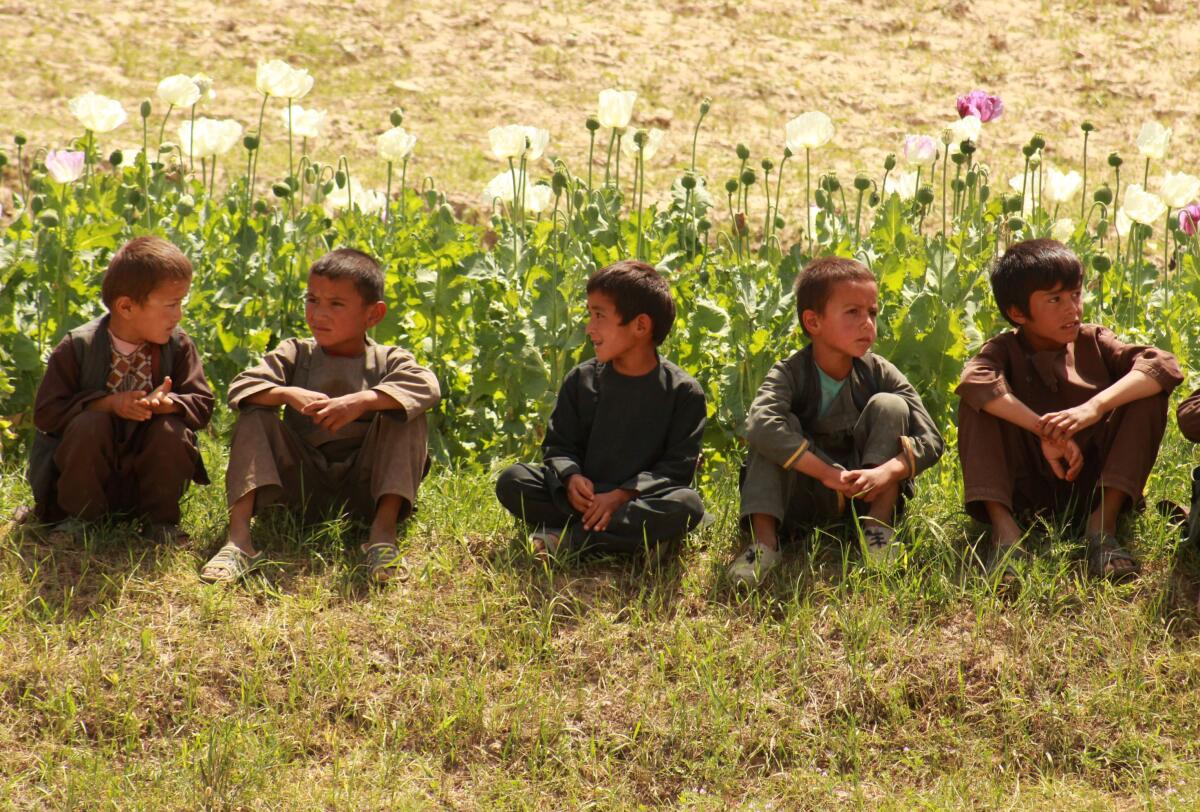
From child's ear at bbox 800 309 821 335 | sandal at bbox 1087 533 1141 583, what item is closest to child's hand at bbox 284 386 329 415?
child's ear at bbox 800 309 821 335

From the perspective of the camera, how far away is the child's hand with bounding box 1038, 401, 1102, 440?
3.94 meters

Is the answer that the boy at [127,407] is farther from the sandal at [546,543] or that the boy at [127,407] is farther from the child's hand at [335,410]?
the sandal at [546,543]

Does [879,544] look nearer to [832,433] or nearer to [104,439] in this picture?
[832,433]

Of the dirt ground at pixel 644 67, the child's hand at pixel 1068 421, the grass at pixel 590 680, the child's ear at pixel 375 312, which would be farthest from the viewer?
the dirt ground at pixel 644 67

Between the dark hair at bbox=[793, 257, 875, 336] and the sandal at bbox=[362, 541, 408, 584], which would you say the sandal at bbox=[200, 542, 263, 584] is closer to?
the sandal at bbox=[362, 541, 408, 584]

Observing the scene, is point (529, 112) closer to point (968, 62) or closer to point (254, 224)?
point (968, 62)

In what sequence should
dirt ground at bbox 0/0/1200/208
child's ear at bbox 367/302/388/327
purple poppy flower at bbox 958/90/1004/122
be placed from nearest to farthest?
1. child's ear at bbox 367/302/388/327
2. purple poppy flower at bbox 958/90/1004/122
3. dirt ground at bbox 0/0/1200/208

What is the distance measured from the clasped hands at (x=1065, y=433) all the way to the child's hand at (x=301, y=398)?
1996mm

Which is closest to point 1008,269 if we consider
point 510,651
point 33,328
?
point 510,651

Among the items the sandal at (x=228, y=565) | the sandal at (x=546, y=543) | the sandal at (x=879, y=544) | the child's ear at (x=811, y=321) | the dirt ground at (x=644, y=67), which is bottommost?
the sandal at (x=228, y=565)

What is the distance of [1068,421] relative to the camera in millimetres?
3943

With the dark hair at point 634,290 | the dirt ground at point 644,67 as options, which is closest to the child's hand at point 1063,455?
the dark hair at point 634,290

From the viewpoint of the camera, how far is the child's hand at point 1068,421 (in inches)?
155

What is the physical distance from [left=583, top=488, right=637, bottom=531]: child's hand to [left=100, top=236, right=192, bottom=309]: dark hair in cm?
133
